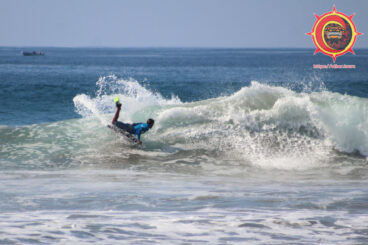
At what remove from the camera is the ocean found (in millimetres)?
6824

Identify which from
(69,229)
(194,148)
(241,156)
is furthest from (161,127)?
(69,229)

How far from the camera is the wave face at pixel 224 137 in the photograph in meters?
13.0

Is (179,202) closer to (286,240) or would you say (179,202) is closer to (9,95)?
(286,240)

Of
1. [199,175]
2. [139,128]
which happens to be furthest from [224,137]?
[199,175]

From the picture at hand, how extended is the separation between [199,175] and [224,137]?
357 centimetres

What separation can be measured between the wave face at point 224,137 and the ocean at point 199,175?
39 millimetres

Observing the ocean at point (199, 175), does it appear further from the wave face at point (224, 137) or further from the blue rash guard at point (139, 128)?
the blue rash guard at point (139, 128)

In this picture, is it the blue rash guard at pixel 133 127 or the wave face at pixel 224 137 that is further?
the blue rash guard at pixel 133 127

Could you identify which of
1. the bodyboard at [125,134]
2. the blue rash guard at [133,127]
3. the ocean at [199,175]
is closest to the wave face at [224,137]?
the ocean at [199,175]

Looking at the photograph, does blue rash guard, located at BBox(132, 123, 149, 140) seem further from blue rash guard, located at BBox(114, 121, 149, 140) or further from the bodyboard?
the bodyboard

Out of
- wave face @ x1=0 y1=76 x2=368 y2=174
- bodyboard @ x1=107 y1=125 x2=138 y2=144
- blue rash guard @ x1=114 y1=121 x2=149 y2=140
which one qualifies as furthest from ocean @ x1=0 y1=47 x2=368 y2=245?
blue rash guard @ x1=114 y1=121 x2=149 y2=140

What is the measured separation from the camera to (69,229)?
6.75m

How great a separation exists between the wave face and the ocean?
39mm

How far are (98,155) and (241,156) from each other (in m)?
4.40
